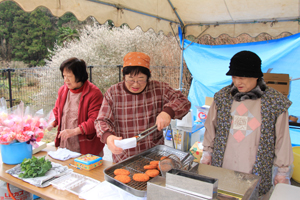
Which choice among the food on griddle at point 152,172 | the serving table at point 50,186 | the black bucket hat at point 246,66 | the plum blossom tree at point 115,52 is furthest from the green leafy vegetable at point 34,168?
the plum blossom tree at point 115,52

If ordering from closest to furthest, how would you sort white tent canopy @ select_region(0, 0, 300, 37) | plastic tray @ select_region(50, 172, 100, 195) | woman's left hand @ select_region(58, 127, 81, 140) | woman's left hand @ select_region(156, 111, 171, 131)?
plastic tray @ select_region(50, 172, 100, 195)
woman's left hand @ select_region(156, 111, 171, 131)
woman's left hand @ select_region(58, 127, 81, 140)
white tent canopy @ select_region(0, 0, 300, 37)

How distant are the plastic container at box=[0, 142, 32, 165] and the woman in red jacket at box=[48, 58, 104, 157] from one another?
0.45m

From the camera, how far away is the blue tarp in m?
4.15

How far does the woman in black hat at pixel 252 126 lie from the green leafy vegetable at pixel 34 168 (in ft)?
4.45

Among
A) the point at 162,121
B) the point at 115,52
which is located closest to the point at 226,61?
the point at 162,121

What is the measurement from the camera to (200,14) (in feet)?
13.0

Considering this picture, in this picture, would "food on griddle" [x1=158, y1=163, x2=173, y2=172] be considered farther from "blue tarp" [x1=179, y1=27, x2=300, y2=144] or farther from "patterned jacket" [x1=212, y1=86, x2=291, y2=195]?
"blue tarp" [x1=179, y1=27, x2=300, y2=144]

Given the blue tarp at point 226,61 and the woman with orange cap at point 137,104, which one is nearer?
the woman with orange cap at point 137,104

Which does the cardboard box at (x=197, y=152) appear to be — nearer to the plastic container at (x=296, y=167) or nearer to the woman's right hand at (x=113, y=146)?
the plastic container at (x=296, y=167)

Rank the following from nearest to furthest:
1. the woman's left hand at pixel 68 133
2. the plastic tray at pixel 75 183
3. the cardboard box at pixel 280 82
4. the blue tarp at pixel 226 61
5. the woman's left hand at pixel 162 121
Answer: the plastic tray at pixel 75 183, the woman's left hand at pixel 162 121, the woman's left hand at pixel 68 133, the cardboard box at pixel 280 82, the blue tarp at pixel 226 61

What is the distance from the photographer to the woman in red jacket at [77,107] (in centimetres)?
220

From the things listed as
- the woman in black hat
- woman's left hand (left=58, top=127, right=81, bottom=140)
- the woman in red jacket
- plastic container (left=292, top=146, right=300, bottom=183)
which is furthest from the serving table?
plastic container (left=292, top=146, right=300, bottom=183)

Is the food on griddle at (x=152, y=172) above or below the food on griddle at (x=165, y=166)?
below

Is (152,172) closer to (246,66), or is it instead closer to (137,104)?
(137,104)
